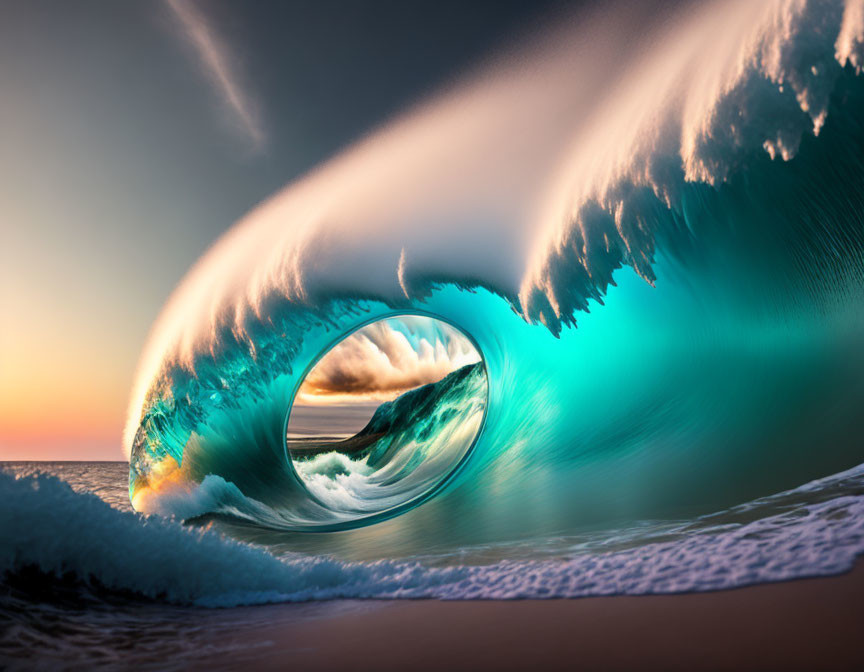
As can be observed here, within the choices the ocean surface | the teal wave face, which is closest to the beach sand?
the ocean surface

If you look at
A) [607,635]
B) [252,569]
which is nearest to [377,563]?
[252,569]

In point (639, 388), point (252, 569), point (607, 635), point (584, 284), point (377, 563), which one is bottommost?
point (607, 635)

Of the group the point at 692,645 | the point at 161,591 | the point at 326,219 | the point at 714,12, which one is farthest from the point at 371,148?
the point at 692,645

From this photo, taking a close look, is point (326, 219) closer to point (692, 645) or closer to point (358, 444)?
point (692, 645)

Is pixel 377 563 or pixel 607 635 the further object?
pixel 377 563

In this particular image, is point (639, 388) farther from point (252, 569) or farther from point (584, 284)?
point (252, 569)
